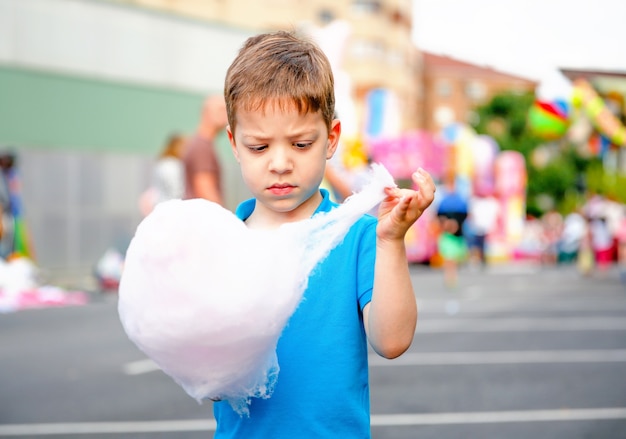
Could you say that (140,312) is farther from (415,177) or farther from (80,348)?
(80,348)

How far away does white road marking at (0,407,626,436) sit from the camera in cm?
555

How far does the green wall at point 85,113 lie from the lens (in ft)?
60.2

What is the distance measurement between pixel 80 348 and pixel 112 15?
13022 mm

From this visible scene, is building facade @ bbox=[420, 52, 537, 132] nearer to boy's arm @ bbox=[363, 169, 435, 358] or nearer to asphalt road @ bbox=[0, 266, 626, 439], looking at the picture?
asphalt road @ bbox=[0, 266, 626, 439]

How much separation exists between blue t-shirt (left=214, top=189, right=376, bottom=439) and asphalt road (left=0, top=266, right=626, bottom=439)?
333cm

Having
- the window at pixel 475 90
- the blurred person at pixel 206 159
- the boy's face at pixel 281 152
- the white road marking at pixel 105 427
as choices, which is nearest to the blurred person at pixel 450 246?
the blurred person at pixel 206 159

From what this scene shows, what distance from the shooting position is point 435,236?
2586 cm

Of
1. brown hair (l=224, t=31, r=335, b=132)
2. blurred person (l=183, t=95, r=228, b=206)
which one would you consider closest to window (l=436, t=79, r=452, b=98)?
blurred person (l=183, t=95, r=228, b=206)

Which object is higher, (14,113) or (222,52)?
(222,52)

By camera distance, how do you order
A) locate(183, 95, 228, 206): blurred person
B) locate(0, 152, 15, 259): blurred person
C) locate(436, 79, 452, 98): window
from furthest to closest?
locate(436, 79, 452, 98): window → locate(0, 152, 15, 259): blurred person → locate(183, 95, 228, 206): blurred person

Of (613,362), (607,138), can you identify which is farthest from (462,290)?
(613,362)

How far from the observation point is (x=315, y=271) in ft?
7.05

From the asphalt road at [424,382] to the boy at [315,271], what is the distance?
334 cm

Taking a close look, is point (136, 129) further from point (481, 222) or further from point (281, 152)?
point (281, 152)
